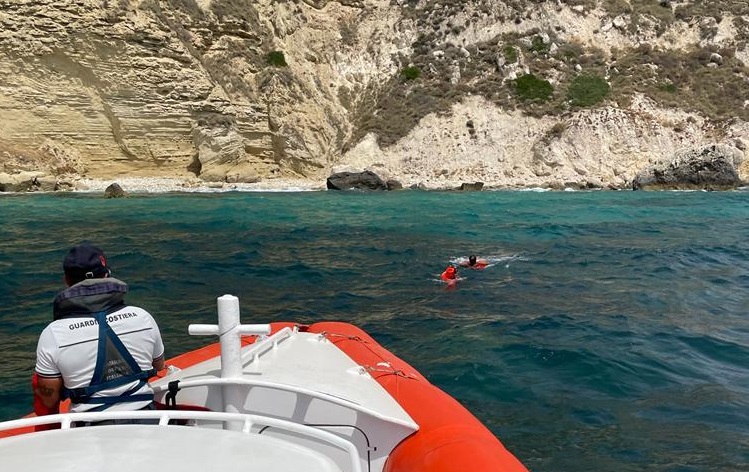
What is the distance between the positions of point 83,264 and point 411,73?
1811 inches

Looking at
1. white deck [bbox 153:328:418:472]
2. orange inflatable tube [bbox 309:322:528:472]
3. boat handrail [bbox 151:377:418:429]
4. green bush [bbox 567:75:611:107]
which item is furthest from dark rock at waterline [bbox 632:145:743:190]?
boat handrail [bbox 151:377:418:429]

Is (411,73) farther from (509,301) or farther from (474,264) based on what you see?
(509,301)

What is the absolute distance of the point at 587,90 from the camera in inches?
1686

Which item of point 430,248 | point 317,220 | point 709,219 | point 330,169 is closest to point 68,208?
point 317,220

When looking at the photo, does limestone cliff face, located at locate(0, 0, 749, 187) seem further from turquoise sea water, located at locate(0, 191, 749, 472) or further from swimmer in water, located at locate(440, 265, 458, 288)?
swimmer in water, located at locate(440, 265, 458, 288)

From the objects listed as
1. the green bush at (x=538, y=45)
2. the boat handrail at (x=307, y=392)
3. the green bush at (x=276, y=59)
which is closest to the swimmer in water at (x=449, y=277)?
the boat handrail at (x=307, y=392)

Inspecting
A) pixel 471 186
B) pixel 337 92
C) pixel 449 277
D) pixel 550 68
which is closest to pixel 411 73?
pixel 337 92

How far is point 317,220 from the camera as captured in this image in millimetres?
20656

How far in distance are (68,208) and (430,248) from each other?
15498 millimetres

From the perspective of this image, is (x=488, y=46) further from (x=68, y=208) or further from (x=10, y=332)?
(x=10, y=332)

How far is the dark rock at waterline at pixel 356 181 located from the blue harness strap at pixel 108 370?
110 feet

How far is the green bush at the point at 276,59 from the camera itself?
4097cm

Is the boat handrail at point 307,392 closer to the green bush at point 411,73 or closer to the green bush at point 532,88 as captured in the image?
the green bush at point 532,88

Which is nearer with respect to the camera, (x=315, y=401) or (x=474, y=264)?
(x=315, y=401)
